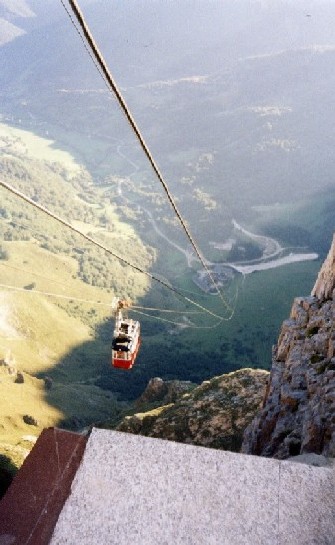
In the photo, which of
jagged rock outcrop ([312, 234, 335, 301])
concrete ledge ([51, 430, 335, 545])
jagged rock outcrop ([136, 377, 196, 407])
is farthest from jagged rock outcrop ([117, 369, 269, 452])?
concrete ledge ([51, 430, 335, 545])

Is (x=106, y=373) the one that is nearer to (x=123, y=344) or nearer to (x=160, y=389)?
(x=160, y=389)

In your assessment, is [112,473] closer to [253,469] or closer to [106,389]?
[253,469]

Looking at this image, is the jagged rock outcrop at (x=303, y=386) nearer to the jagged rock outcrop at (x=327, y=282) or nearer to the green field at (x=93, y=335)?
the jagged rock outcrop at (x=327, y=282)

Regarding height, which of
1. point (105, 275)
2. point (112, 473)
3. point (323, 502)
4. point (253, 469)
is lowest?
point (105, 275)

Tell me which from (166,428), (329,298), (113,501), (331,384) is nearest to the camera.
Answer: (113,501)

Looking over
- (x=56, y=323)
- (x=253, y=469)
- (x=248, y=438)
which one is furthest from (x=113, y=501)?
(x=56, y=323)

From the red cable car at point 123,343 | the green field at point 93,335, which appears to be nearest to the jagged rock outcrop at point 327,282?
the red cable car at point 123,343

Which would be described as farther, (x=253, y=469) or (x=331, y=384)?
(x=331, y=384)
